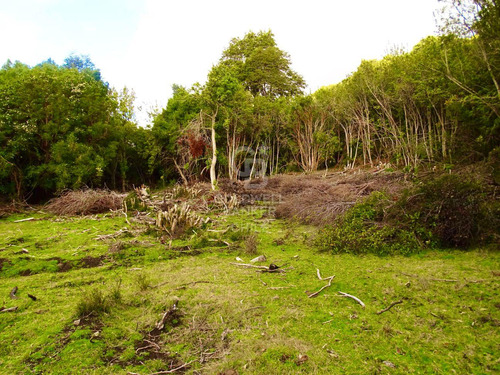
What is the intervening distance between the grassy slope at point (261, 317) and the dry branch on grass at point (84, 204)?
530 cm

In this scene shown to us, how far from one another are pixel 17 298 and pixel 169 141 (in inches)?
571

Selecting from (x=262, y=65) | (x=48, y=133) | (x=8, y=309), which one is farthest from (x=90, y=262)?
(x=262, y=65)

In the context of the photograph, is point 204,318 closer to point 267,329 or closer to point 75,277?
point 267,329

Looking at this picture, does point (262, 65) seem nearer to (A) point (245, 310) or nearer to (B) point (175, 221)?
(B) point (175, 221)

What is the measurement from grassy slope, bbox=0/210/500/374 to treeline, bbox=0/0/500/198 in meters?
4.37

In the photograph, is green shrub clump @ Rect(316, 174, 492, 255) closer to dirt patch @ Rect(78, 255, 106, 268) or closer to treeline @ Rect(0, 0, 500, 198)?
treeline @ Rect(0, 0, 500, 198)

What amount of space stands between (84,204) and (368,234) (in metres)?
9.32

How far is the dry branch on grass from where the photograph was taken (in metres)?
9.60

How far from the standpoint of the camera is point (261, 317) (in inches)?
107

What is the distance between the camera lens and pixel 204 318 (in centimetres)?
273

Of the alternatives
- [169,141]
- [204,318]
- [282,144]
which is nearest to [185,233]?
[204,318]

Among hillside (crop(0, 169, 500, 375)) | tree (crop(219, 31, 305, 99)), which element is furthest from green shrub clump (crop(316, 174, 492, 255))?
tree (crop(219, 31, 305, 99))

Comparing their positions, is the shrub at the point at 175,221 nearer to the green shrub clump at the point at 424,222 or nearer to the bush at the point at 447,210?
the green shrub clump at the point at 424,222

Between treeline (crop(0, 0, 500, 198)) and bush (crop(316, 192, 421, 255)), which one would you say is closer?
bush (crop(316, 192, 421, 255))
